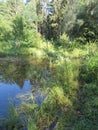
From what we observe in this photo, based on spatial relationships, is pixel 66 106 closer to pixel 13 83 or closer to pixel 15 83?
pixel 15 83

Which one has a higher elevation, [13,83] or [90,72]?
[13,83]

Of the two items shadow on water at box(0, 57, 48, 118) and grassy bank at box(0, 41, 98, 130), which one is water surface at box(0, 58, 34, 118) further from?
grassy bank at box(0, 41, 98, 130)

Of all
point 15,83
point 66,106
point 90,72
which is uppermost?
point 15,83

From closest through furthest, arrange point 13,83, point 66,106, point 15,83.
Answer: point 66,106 → point 15,83 → point 13,83

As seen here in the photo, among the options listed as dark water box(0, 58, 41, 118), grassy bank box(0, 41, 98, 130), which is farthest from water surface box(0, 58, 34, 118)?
grassy bank box(0, 41, 98, 130)

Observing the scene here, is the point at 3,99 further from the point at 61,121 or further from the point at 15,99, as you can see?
the point at 61,121

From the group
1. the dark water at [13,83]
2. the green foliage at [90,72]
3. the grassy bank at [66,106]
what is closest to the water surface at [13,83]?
the dark water at [13,83]

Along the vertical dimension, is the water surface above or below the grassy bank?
above

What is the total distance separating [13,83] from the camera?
10039 millimetres

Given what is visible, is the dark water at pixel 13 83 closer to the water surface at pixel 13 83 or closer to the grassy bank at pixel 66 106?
the water surface at pixel 13 83

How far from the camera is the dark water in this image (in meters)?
7.17

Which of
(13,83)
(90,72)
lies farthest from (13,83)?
(90,72)

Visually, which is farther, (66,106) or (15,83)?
(15,83)

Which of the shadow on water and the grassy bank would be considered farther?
the shadow on water
